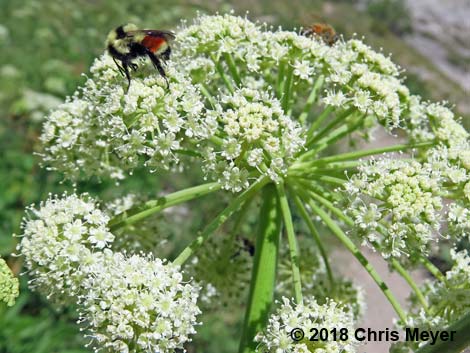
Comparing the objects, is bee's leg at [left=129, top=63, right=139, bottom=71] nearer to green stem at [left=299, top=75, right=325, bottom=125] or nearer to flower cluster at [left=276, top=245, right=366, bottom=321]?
green stem at [left=299, top=75, right=325, bottom=125]

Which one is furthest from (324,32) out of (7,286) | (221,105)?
(7,286)

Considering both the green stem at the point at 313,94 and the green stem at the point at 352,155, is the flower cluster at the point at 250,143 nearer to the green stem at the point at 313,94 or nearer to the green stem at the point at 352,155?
the green stem at the point at 352,155

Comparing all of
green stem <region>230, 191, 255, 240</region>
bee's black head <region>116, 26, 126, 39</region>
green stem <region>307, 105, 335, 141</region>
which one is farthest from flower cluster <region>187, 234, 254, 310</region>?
bee's black head <region>116, 26, 126, 39</region>

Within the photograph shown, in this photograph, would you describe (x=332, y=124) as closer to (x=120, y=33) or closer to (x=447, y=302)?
(x=447, y=302)

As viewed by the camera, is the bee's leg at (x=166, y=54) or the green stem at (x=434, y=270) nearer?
the green stem at (x=434, y=270)

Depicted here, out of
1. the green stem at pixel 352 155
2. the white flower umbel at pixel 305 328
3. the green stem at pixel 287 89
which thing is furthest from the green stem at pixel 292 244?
the green stem at pixel 287 89

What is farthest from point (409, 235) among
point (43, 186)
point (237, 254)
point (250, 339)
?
point (43, 186)

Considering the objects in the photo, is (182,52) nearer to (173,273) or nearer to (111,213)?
(111,213)
